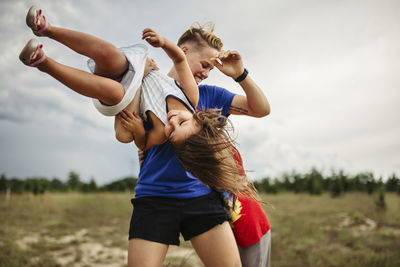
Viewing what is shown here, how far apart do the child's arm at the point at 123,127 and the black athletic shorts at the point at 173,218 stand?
1.35 ft

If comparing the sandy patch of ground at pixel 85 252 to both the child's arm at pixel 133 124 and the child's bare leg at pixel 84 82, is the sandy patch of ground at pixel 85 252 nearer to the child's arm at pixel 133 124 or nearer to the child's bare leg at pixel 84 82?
the child's arm at pixel 133 124

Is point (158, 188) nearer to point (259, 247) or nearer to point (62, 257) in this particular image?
point (259, 247)

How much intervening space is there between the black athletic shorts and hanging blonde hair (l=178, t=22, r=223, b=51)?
1226 millimetres

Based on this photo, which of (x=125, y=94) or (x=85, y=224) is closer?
(x=125, y=94)

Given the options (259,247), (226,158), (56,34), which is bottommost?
(259,247)

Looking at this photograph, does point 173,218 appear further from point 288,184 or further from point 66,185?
point 66,185

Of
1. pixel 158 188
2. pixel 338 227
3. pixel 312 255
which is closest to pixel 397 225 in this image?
pixel 338 227

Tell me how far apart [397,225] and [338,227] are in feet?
5.57

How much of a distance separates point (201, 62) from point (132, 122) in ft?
2.71

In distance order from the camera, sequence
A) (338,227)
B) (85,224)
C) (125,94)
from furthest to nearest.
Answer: (85,224) < (338,227) < (125,94)

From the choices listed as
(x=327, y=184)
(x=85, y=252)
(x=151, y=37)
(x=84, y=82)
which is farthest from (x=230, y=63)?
(x=327, y=184)

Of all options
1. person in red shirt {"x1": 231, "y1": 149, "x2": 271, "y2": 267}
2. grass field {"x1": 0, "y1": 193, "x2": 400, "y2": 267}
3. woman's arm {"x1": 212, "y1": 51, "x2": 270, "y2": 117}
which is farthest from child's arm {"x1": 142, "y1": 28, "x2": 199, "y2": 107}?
grass field {"x1": 0, "y1": 193, "x2": 400, "y2": 267}

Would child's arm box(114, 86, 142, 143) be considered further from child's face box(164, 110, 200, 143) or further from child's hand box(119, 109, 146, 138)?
child's face box(164, 110, 200, 143)

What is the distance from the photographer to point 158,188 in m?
1.85
